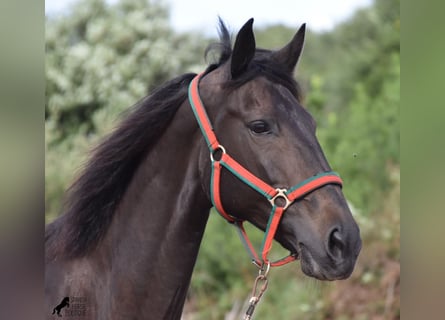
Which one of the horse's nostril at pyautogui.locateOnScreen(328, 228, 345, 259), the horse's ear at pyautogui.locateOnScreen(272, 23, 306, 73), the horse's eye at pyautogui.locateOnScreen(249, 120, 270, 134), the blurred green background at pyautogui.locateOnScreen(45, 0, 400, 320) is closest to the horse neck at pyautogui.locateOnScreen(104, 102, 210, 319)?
the horse's eye at pyautogui.locateOnScreen(249, 120, 270, 134)

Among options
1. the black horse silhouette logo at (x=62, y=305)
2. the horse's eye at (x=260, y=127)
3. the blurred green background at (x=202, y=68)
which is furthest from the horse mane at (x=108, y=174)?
the blurred green background at (x=202, y=68)

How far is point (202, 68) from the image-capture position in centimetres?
936

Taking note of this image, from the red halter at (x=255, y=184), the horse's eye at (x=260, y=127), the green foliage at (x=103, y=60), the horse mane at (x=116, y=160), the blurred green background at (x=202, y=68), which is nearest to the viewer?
the red halter at (x=255, y=184)

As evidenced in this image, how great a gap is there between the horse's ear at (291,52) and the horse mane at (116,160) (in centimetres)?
6

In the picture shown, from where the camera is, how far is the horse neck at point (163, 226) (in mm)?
2652

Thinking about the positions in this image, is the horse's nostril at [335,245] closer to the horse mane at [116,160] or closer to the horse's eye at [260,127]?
the horse's eye at [260,127]

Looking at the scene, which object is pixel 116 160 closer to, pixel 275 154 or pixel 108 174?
pixel 108 174

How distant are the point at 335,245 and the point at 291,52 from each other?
1.02 m

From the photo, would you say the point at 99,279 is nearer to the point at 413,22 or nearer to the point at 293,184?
the point at 293,184

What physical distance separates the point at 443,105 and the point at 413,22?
290 mm

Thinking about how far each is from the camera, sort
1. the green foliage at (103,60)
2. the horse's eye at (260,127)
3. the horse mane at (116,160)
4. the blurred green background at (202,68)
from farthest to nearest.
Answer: the green foliage at (103,60) → the blurred green background at (202,68) → the horse mane at (116,160) → the horse's eye at (260,127)

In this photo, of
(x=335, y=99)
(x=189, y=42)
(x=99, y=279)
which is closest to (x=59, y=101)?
(x=189, y=42)

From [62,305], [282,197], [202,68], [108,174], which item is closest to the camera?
[282,197]

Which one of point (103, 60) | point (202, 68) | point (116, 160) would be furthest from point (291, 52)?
point (103, 60)
